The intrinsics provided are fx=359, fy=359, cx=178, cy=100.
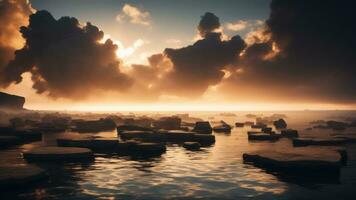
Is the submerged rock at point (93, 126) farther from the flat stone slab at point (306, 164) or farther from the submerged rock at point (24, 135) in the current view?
the flat stone slab at point (306, 164)

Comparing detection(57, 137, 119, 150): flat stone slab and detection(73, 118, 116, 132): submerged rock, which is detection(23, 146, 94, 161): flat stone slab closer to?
detection(57, 137, 119, 150): flat stone slab

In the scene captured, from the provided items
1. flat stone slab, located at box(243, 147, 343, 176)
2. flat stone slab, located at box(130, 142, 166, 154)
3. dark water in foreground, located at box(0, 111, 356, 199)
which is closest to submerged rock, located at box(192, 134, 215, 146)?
flat stone slab, located at box(130, 142, 166, 154)

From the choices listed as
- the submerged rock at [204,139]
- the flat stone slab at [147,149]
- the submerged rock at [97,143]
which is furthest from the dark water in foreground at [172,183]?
the submerged rock at [204,139]

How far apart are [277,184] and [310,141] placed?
28.7m

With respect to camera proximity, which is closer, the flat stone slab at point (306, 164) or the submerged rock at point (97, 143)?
the flat stone slab at point (306, 164)

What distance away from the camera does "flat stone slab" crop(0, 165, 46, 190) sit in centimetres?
2193

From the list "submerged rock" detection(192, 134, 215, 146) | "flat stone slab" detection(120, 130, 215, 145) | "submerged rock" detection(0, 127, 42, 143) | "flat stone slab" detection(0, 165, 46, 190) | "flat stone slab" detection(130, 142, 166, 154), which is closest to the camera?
"flat stone slab" detection(0, 165, 46, 190)

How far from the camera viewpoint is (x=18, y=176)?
22.5 meters

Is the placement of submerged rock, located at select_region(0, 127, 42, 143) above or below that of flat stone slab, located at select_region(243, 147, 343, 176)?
above

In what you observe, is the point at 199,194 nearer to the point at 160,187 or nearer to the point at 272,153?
the point at 160,187

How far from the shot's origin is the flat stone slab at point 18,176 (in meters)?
21.9

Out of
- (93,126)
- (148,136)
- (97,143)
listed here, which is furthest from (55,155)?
(93,126)

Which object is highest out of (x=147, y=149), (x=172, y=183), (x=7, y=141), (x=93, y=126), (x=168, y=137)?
(x=93, y=126)

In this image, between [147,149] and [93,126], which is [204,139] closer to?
[147,149]
